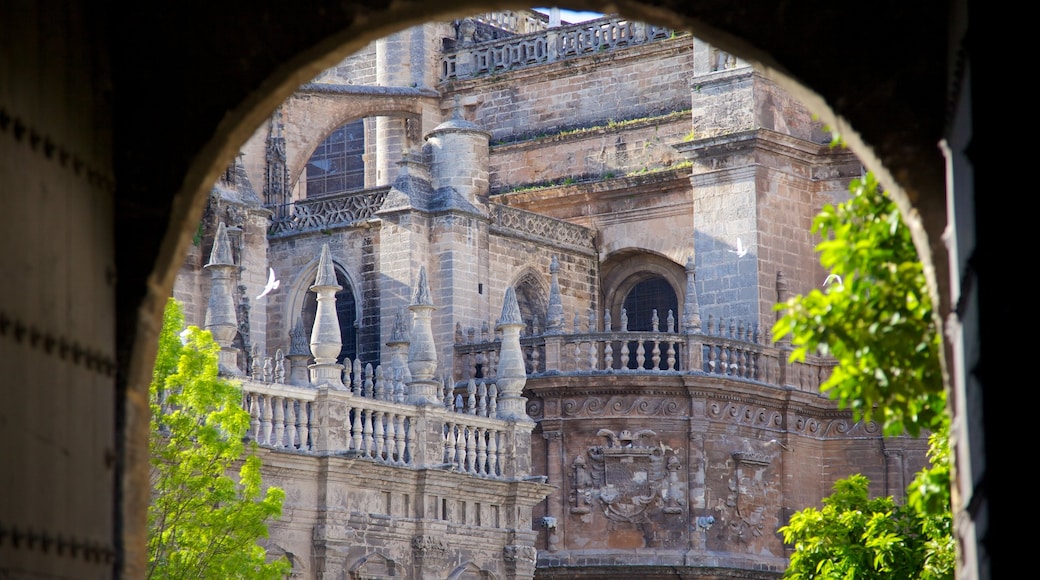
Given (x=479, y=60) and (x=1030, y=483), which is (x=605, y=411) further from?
(x=1030, y=483)

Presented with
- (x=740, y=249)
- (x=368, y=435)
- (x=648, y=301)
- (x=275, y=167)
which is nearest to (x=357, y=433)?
(x=368, y=435)

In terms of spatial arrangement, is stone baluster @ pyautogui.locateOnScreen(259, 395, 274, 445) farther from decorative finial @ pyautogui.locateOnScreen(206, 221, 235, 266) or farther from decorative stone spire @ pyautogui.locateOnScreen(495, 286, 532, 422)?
decorative stone spire @ pyautogui.locateOnScreen(495, 286, 532, 422)

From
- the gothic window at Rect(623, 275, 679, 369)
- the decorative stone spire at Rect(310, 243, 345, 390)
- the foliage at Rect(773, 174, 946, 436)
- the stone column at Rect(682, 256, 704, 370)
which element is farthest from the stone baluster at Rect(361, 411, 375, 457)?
the foliage at Rect(773, 174, 946, 436)

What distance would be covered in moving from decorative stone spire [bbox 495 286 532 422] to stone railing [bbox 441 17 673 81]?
1046cm

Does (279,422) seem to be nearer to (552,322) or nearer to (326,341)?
(326,341)

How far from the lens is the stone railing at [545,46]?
39406mm

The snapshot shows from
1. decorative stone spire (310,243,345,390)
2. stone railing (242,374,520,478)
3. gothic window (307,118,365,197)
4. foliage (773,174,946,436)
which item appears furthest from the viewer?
gothic window (307,118,365,197)

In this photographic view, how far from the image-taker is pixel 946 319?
6363mm

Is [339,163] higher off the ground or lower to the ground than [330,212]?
higher

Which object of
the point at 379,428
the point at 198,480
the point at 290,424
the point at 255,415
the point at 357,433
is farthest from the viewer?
the point at 379,428

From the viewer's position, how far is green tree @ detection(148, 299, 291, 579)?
20.1 m

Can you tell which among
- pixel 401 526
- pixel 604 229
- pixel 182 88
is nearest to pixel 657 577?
pixel 401 526

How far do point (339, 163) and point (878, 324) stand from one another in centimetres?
3779

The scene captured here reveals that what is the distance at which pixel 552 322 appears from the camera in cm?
3288
